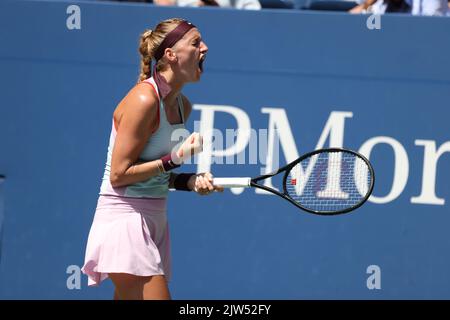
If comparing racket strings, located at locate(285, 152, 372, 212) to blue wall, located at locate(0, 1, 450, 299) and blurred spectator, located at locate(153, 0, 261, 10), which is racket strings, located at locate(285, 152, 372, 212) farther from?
blurred spectator, located at locate(153, 0, 261, 10)

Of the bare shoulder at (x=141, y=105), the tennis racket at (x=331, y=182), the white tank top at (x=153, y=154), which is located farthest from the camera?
the tennis racket at (x=331, y=182)

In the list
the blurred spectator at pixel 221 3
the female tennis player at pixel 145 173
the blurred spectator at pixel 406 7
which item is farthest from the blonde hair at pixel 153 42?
the blurred spectator at pixel 406 7

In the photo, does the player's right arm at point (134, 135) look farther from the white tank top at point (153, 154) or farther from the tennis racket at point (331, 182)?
the tennis racket at point (331, 182)

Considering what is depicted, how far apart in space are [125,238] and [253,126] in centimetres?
131

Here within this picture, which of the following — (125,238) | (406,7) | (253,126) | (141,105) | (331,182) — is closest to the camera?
(141,105)

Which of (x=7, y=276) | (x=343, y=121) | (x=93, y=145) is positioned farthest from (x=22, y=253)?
(x=343, y=121)

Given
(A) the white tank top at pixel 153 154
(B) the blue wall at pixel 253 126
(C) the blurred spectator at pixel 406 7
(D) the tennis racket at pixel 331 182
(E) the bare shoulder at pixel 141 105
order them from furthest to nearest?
(C) the blurred spectator at pixel 406 7, (B) the blue wall at pixel 253 126, (D) the tennis racket at pixel 331 182, (A) the white tank top at pixel 153 154, (E) the bare shoulder at pixel 141 105

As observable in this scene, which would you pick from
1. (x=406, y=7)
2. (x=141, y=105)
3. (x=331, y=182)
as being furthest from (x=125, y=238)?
(x=406, y=7)

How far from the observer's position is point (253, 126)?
4.58 m

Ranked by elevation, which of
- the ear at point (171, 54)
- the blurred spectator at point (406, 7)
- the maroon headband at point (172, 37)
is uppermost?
the blurred spectator at point (406, 7)

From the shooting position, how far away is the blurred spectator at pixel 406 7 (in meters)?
4.96

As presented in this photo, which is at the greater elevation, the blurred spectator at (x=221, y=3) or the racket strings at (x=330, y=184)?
the blurred spectator at (x=221, y=3)

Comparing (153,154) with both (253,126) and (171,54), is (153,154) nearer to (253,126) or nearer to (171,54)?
(171,54)

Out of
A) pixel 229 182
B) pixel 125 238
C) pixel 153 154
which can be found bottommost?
pixel 125 238
